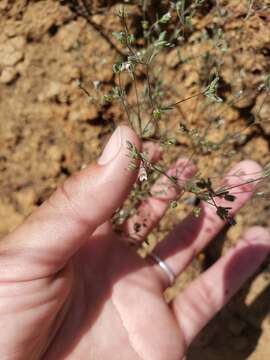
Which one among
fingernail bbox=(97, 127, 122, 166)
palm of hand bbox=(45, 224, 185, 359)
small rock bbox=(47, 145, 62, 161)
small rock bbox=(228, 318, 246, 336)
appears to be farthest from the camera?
small rock bbox=(228, 318, 246, 336)

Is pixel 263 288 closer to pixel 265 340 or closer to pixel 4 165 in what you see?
pixel 265 340

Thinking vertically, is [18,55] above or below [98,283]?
above

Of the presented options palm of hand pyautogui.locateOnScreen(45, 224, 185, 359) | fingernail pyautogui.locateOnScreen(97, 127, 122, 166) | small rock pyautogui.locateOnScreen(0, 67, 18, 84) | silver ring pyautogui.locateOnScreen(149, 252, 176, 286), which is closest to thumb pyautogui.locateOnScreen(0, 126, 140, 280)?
fingernail pyautogui.locateOnScreen(97, 127, 122, 166)

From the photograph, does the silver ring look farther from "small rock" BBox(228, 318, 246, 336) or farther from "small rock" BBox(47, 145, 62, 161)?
"small rock" BBox(47, 145, 62, 161)

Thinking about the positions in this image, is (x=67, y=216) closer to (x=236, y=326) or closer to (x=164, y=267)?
(x=164, y=267)

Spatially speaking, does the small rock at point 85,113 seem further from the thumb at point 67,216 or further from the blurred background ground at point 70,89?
the thumb at point 67,216

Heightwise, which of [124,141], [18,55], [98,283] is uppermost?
[18,55]

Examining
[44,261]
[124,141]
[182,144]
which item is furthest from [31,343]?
[182,144]
